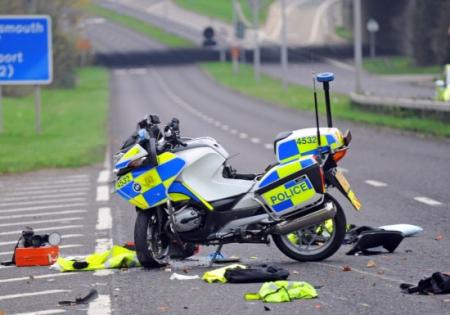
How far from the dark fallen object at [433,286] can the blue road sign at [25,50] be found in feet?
80.7

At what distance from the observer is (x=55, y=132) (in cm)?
3816

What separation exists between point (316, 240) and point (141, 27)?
122 meters

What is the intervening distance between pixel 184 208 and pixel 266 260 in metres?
0.86

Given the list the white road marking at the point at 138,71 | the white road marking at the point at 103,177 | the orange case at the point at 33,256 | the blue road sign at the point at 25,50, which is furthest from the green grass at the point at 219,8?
the orange case at the point at 33,256

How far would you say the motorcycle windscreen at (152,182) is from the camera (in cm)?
1154

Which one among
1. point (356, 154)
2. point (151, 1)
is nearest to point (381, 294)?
point (356, 154)

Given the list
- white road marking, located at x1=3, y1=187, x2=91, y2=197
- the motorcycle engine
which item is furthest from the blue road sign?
the motorcycle engine

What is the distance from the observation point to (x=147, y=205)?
1155cm

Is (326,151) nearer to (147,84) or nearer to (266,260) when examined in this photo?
(266,260)

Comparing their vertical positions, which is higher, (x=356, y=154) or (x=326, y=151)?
(x=326, y=151)

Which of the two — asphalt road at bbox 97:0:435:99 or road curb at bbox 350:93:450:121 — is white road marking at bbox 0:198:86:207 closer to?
road curb at bbox 350:93:450:121

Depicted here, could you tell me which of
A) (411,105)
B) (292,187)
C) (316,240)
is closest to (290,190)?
(292,187)

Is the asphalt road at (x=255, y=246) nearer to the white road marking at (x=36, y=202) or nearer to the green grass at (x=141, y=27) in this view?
the white road marking at (x=36, y=202)

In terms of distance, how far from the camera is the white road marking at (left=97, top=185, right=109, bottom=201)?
1869 cm
